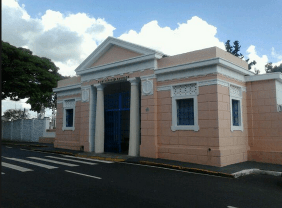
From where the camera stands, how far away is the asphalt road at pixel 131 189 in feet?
19.1

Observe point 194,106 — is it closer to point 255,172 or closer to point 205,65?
point 205,65

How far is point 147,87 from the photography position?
1365cm

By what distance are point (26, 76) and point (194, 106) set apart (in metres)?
20.7

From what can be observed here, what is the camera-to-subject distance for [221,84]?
38.6ft

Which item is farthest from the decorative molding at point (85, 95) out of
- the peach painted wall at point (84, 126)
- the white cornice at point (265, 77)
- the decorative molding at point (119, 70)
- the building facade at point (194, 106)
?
the white cornice at point (265, 77)

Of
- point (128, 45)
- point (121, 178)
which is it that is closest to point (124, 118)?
point (128, 45)

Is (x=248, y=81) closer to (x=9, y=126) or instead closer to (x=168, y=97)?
(x=168, y=97)

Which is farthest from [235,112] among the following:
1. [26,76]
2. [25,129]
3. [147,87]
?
[25,129]

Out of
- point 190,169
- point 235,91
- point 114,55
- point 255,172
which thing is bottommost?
point 255,172

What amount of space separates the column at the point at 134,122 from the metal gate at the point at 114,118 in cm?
123

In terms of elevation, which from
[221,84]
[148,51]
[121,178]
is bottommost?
A: [121,178]

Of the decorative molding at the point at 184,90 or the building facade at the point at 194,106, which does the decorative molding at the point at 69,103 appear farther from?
the decorative molding at the point at 184,90

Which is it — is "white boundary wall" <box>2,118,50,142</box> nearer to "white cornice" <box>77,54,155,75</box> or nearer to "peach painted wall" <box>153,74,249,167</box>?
"white cornice" <box>77,54,155,75</box>

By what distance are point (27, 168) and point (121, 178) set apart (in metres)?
4.19
